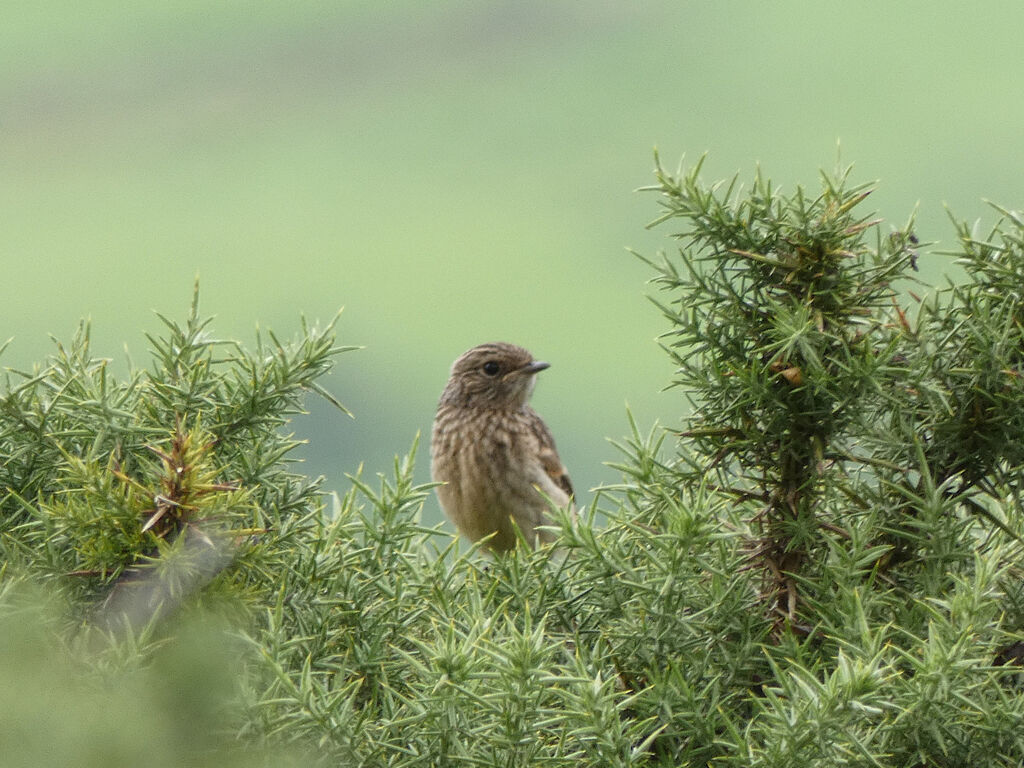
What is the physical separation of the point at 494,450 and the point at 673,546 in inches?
232

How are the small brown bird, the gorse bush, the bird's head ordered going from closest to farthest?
the gorse bush
the small brown bird
the bird's head

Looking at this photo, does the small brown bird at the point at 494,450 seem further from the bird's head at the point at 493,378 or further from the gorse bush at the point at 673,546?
the gorse bush at the point at 673,546

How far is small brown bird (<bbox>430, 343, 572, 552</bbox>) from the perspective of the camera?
7.21 m

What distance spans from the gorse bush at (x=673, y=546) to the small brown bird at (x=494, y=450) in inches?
189

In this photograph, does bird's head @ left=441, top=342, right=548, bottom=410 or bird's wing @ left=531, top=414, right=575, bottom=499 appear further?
bird's head @ left=441, top=342, right=548, bottom=410

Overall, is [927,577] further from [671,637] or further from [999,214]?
[999,214]

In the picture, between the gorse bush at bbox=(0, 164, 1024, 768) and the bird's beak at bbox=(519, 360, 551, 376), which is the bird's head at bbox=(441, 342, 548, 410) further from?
the gorse bush at bbox=(0, 164, 1024, 768)

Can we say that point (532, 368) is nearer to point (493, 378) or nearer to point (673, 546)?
point (493, 378)

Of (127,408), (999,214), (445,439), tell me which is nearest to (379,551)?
(127,408)

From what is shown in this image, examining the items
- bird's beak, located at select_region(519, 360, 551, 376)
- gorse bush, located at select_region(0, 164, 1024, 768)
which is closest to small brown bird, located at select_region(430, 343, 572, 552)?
bird's beak, located at select_region(519, 360, 551, 376)

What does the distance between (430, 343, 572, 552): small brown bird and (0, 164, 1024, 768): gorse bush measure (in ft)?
15.7

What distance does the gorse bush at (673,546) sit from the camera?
1397mm

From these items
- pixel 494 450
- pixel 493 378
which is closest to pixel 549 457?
pixel 494 450

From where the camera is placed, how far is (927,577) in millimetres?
1672
